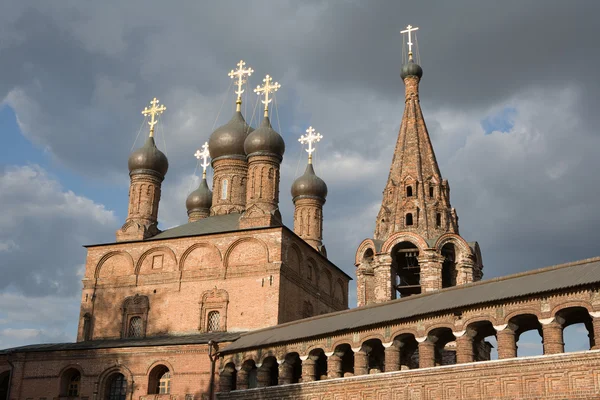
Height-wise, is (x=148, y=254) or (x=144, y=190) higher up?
(x=144, y=190)

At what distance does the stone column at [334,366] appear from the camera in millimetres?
16719

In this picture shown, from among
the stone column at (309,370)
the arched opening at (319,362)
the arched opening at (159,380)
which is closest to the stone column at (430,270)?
the arched opening at (319,362)

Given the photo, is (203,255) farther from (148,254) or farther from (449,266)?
(449,266)

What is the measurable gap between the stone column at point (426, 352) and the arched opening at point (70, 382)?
11.1 m

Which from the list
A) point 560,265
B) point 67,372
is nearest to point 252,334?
point 67,372

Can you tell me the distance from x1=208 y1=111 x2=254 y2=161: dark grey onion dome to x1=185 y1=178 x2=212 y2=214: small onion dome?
2.81 metres

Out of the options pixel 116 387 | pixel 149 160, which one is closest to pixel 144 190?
pixel 149 160

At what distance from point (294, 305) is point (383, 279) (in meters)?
3.49

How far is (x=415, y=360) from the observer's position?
772 inches

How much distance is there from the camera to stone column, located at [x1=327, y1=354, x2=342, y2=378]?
658 inches

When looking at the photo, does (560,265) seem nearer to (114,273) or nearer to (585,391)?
(585,391)

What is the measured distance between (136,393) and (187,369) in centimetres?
176

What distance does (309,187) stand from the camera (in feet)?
91.7

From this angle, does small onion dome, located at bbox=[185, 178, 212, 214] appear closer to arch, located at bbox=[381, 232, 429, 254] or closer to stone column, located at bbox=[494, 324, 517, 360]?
arch, located at bbox=[381, 232, 429, 254]
